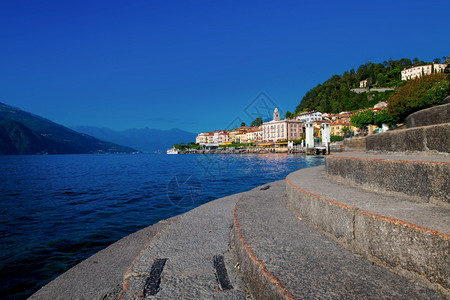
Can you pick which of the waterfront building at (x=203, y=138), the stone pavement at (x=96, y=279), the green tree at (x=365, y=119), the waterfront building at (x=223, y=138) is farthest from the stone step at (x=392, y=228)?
the waterfront building at (x=203, y=138)

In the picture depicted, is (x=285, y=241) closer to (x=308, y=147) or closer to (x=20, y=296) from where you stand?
(x=20, y=296)

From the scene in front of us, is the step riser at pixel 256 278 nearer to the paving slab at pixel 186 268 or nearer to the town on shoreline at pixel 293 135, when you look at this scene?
the paving slab at pixel 186 268

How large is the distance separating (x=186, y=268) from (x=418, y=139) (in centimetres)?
323

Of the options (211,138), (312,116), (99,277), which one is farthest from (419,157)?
(211,138)

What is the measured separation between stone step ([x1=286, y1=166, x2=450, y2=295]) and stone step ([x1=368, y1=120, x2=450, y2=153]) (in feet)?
3.68

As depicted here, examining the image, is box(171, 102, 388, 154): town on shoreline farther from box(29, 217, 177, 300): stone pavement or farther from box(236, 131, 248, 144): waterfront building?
box(29, 217, 177, 300): stone pavement

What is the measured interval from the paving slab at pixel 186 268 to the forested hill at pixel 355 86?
345 feet

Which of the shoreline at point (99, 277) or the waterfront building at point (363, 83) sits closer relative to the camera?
the shoreline at point (99, 277)

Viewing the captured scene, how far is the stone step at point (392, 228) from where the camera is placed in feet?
4.42

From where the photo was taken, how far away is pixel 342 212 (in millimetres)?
2074

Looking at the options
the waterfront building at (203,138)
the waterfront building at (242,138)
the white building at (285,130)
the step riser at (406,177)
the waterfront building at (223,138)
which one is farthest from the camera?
the waterfront building at (203,138)

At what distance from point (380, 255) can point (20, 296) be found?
14.8 feet

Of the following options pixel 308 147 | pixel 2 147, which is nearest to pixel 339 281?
pixel 308 147

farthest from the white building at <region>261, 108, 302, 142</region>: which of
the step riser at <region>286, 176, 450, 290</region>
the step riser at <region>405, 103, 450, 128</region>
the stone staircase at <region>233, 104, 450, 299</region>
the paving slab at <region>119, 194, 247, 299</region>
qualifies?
the step riser at <region>286, 176, 450, 290</region>
